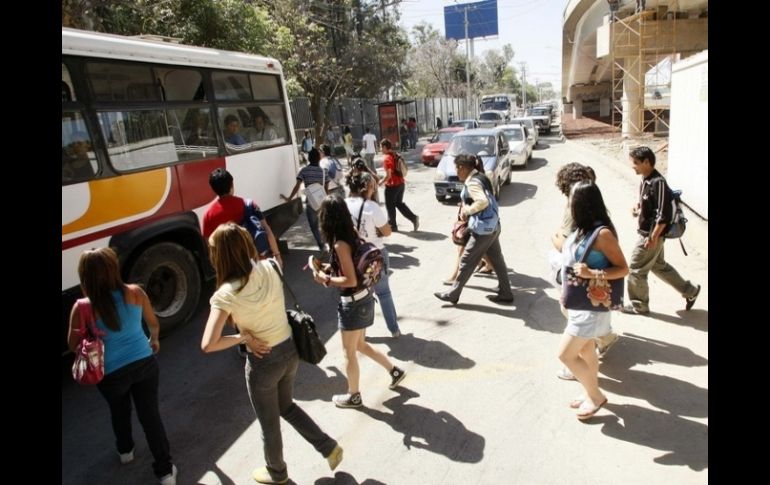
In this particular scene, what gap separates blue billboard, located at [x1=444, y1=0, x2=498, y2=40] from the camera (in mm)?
43312

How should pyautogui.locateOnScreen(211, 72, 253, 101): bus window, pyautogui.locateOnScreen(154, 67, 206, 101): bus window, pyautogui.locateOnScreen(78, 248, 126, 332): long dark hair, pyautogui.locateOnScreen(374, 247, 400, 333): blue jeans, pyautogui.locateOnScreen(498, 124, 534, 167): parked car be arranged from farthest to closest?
1. pyautogui.locateOnScreen(498, 124, 534, 167): parked car
2. pyautogui.locateOnScreen(211, 72, 253, 101): bus window
3. pyautogui.locateOnScreen(154, 67, 206, 101): bus window
4. pyautogui.locateOnScreen(374, 247, 400, 333): blue jeans
5. pyautogui.locateOnScreen(78, 248, 126, 332): long dark hair

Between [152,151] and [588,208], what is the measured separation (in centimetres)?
453

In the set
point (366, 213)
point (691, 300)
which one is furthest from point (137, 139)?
point (691, 300)

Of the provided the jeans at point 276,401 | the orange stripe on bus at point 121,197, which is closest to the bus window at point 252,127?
the orange stripe on bus at point 121,197

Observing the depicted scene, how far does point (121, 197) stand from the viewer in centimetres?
516

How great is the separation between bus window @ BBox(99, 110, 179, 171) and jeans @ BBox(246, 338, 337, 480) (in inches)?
129

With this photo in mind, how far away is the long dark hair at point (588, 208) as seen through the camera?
3.46 meters

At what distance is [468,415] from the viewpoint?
3.94 m

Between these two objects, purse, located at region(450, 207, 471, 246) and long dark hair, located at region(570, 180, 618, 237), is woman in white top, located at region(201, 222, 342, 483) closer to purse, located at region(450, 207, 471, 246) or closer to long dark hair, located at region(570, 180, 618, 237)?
long dark hair, located at region(570, 180, 618, 237)

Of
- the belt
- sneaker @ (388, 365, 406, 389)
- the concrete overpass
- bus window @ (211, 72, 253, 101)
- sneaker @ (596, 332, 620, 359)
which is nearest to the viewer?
the belt

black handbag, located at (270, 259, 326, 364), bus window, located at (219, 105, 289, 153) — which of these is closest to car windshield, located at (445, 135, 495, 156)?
bus window, located at (219, 105, 289, 153)

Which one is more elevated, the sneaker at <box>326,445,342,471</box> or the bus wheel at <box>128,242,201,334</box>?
the bus wheel at <box>128,242,201,334</box>

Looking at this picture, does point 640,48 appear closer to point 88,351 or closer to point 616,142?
point 616,142
